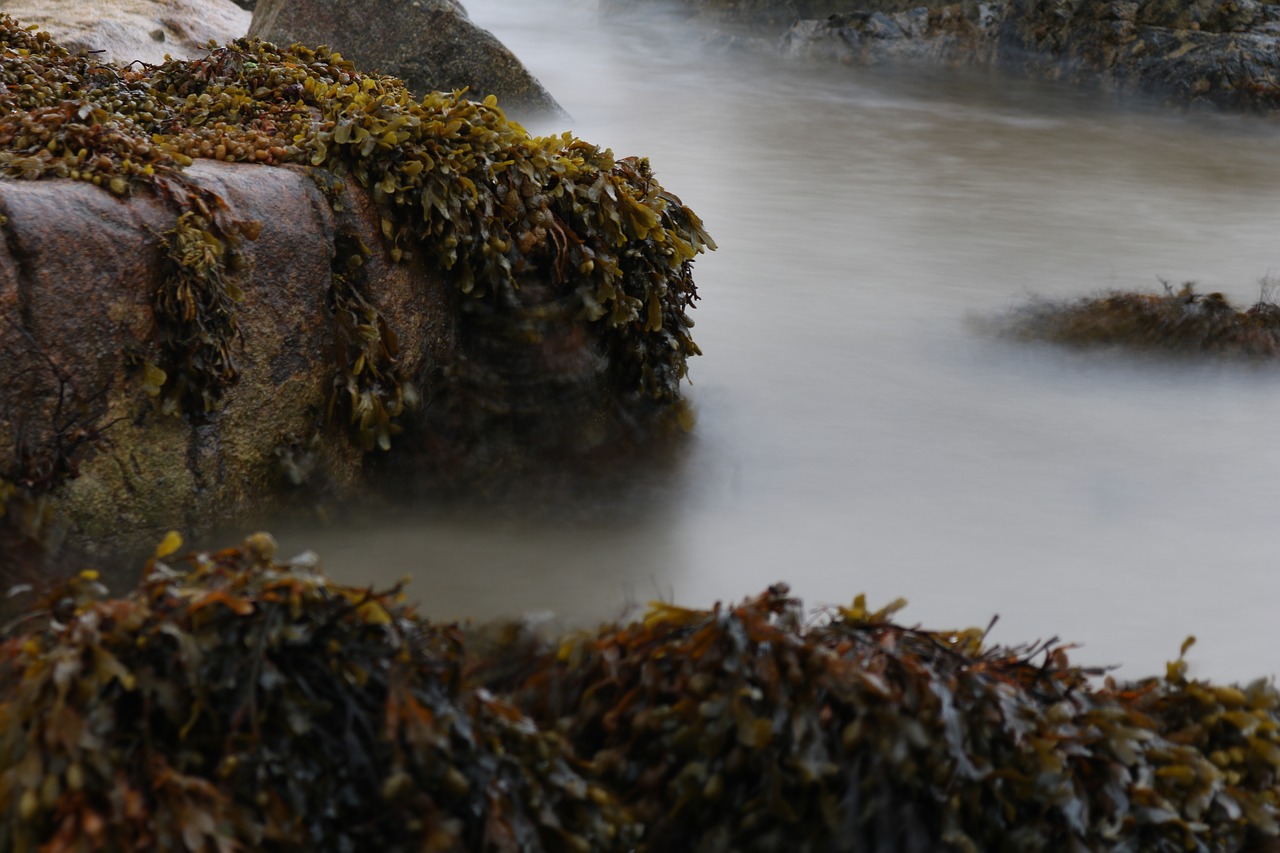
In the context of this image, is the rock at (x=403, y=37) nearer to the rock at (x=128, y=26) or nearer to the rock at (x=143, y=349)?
the rock at (x=128, y=26)

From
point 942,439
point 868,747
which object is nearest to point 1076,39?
point 942,439

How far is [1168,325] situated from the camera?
5.71m

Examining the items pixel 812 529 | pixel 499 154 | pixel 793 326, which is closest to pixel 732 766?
pixel 812 529

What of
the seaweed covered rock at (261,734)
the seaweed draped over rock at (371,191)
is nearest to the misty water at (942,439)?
the seaweed draped over rock at (371,191)

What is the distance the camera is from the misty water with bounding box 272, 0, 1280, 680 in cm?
374

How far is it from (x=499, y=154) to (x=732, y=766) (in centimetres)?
259

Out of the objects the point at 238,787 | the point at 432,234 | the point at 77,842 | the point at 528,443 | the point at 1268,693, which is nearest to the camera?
the point at 77,842

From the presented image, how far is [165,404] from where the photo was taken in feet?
11.3

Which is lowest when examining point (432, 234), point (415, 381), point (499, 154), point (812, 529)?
point (812, 529)

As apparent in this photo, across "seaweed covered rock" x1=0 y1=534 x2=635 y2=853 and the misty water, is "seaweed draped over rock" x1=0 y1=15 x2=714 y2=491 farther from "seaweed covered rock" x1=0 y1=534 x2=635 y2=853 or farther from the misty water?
"seaweed covered rock" x1=0 y1=534 x2=635 y2=853

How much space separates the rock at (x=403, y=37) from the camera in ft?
27.5

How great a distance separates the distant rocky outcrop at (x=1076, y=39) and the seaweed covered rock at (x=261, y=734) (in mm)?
11196

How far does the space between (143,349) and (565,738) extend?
1.81m

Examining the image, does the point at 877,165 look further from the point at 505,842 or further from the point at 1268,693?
the point at 505,842
